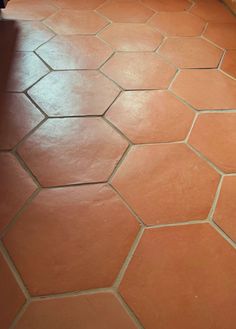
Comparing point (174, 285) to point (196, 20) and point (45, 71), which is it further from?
point (196, 20)

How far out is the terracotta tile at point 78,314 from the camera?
64 cm

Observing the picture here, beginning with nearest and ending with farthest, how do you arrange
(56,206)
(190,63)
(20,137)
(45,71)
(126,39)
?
(56,206)
(20,137)
(45,71)
(190,63)
(126,39)

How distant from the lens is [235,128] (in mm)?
1101

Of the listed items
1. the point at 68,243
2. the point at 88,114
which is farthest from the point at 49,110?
the point at 68,243

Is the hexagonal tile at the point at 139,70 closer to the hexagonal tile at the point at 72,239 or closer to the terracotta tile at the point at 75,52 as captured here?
the terracotta tile at the point at 75,52

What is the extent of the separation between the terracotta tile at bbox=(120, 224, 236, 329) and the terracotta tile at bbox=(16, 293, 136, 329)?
0.12 ft

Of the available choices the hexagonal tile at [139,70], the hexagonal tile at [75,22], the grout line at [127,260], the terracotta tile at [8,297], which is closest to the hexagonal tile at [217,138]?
the hexagonal tile at [139,70]

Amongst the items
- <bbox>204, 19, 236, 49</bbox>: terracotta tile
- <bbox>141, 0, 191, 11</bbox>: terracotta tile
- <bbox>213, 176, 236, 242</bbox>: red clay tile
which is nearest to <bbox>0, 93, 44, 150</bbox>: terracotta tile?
<bbox>213, 176, 236, 242</bbox>: red clay tile

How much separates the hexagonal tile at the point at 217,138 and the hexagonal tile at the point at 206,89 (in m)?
0.07

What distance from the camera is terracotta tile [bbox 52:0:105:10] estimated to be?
1776mm

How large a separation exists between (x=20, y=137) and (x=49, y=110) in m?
0.17

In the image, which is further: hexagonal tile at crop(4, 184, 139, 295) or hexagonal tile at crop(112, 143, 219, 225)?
hexagonal tile at crop(112, 143, 219, 225)

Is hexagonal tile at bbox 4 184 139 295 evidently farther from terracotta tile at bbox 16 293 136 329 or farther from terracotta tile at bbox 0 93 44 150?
terracotta tile at bbox 0 93 44 150

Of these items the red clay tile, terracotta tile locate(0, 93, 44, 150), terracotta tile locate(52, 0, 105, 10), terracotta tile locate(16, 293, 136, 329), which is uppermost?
terracotta tile locate(52, 0, 105, 10)
